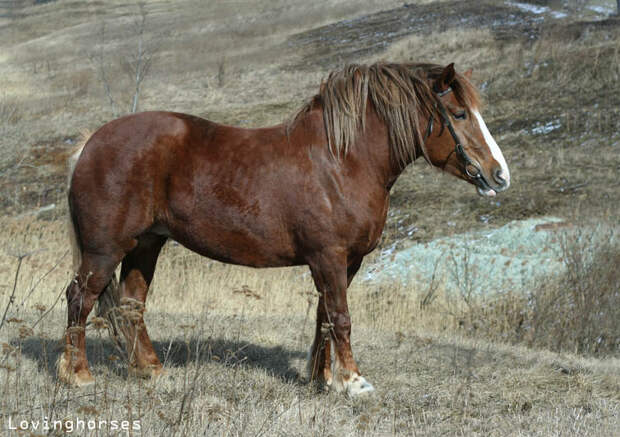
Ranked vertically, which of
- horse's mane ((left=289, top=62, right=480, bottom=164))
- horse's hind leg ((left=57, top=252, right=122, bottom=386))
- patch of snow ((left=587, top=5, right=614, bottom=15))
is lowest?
patch of snow ((left=587, top=5, right=614, bottom=15))

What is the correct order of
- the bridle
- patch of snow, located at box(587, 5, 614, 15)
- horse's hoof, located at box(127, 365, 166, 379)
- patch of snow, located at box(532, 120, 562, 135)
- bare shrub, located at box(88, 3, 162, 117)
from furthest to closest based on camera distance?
patch of snow, located at box(587, 5, 614, 15) < bare shrub, located at box(88, 3, 162, 117) < patch of snow, located at box(532, 120, 562, 135) < horse's hoof, located at box(127, 365, 166, 379) < the bridle

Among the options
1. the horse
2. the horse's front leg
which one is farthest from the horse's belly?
the horse's front leg

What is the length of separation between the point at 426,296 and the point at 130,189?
520cm

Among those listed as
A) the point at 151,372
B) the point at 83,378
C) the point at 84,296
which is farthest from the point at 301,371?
the point at 84,296

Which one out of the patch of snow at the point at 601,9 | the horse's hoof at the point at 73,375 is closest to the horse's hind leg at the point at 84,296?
the horse's hoof at the point at 73,375

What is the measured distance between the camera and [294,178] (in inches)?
182

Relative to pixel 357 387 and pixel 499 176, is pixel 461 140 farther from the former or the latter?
pixel 357 387

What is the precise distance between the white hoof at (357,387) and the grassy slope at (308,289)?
0.08 metres

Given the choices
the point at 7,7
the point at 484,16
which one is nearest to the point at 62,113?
the point at 484,16

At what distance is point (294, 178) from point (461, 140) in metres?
1.23

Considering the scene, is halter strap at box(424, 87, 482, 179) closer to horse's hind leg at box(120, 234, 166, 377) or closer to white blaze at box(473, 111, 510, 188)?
white blaze at box(473, 111, 510, 188)

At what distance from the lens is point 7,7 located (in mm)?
61562

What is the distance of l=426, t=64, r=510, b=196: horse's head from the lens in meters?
4.50

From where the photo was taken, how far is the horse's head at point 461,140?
450 cm
